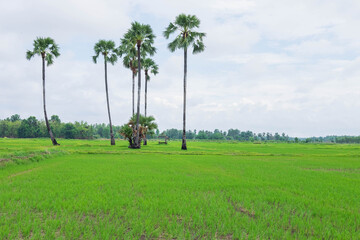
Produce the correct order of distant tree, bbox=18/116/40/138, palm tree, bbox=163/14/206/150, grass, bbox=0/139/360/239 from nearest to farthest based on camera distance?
1. grass, bbox=0/139/360/239
2. palm tree, bbox=163/14/206/150
3. distant tree, bbox=18/116/40/138

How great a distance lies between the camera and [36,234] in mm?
4414

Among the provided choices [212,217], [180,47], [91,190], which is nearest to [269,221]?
[212,217]

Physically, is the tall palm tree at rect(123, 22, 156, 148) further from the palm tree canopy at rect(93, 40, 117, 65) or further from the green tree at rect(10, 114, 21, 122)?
the green tree at rect(10, 114, 21, 122)

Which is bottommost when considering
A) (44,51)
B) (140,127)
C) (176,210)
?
(176,210)

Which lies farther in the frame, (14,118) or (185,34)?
(14,118)

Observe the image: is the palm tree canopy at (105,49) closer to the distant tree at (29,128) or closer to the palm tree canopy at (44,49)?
the palm tree canopy at (44,49)

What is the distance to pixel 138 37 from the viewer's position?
115 feet

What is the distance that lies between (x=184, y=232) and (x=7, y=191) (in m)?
6.51

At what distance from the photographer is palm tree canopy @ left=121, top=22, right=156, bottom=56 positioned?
35.0 meters

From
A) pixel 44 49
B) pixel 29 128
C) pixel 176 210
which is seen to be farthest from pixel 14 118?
pixel 176 210

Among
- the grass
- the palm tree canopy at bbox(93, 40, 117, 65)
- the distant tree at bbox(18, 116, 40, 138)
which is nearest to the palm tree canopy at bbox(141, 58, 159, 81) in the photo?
the palm tree canopy at bbox(93, 40, 117, 65)

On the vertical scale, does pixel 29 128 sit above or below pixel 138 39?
below

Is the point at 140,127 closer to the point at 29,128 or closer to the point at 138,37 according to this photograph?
the point at 138,37

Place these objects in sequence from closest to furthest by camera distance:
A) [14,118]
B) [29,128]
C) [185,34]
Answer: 1. [185,34]
2. [29,128]
3. [14,118]
